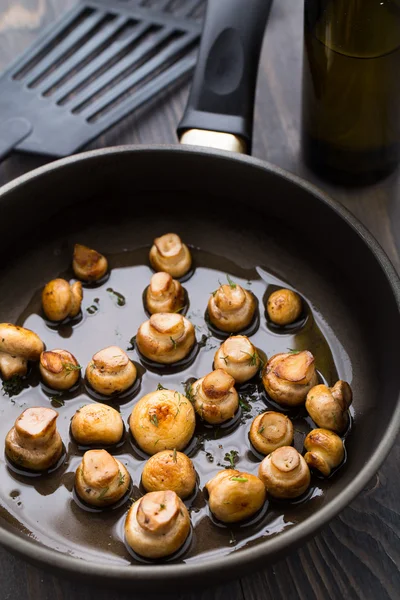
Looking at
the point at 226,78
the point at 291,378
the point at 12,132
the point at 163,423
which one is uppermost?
the point at 226,78

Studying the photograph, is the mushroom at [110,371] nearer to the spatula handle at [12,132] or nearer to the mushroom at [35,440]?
the mushroom at [35,440]

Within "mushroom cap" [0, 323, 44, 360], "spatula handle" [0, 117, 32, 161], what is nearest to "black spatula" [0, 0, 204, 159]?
"spatula handle" [0, 117, 32, 161]

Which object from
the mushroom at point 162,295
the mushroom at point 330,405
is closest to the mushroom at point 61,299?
the mushroom at point 162,295

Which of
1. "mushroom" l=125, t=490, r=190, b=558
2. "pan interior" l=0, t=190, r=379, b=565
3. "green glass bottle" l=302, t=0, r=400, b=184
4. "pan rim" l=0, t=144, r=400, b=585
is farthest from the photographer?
"green glass bottle" l=302, t=0, r=400, b=184

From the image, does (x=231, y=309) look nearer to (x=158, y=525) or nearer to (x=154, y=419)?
(x=154, y=419)

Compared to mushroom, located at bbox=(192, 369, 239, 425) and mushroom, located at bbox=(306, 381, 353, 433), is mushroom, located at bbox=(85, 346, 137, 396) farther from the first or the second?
mushroom, located at bbox=(306, 381, 353, 433)

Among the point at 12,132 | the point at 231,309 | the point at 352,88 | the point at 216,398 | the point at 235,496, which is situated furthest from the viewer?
the point at 12,132

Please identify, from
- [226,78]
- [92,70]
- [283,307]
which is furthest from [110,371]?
[92,70]
